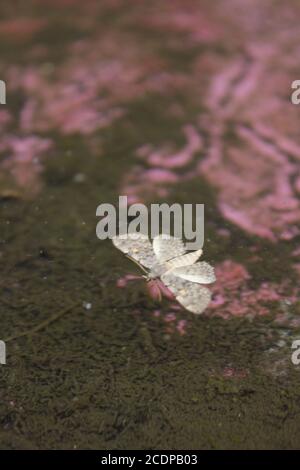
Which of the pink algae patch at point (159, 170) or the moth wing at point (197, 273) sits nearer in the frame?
the moth wing at point (197, 273)

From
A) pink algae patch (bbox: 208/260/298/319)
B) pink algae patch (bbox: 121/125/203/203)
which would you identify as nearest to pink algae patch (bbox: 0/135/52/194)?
pink algae patch (bbox: 121/125/203/203)

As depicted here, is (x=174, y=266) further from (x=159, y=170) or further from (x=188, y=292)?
(x=159, y=170)

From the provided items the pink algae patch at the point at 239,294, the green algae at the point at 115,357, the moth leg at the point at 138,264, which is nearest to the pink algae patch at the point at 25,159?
the green algae at the point at 115,357

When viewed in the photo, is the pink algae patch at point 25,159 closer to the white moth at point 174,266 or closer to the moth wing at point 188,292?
the white moth at point 174,266

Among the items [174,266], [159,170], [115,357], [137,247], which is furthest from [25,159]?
[115,357]

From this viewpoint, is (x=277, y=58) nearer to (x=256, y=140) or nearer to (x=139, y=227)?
(x=256, y=140)

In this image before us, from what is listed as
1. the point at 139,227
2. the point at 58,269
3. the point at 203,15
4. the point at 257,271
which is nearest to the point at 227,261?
the point at 257,271

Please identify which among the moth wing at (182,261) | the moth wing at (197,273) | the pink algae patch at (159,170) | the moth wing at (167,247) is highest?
the pink algae patch at (159,170)
